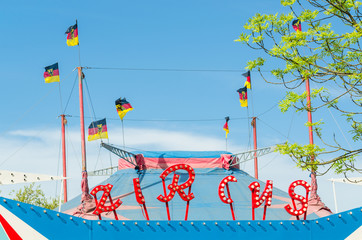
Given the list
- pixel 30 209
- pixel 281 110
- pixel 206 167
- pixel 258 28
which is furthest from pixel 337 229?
pixel 206 167

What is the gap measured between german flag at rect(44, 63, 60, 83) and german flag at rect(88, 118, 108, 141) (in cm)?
356

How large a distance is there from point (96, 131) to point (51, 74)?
446cm

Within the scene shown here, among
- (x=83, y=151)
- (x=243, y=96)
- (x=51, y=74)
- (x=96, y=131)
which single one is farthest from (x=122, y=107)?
(x=243, y=96)

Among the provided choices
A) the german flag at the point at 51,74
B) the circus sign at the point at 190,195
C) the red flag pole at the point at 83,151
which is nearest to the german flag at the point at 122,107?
the red flag pole at the point at 83,151

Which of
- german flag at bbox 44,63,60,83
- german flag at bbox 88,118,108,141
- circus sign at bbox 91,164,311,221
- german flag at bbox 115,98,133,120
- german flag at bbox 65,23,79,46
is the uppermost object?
german flag at bbox 65,23,79,46

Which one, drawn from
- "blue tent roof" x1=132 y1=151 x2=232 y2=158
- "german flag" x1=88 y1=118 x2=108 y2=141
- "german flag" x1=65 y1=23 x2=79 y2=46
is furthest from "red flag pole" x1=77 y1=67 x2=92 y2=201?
"blue tent roof" x1=132 y1=151 x2=232 y2=158

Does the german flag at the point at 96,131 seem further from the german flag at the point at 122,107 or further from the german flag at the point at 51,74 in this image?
the german flag at the point at 51,74

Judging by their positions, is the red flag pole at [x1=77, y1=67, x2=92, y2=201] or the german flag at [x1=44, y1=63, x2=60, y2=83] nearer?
Answer: the red flag pole at [x1=77, y1=67, x2=92, y2=201]

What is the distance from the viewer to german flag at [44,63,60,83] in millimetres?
32809

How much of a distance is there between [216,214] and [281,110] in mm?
11545

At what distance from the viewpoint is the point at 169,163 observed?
33.4m

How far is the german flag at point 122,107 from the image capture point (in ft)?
104

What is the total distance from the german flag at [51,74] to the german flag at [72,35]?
186 centimetres

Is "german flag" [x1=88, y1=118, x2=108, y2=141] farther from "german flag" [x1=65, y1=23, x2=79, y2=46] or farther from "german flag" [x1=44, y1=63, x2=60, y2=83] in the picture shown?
"german flag" [x1=65, y1=23, x2=79, y2=46]
